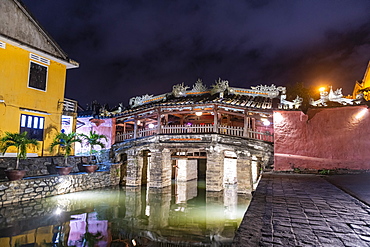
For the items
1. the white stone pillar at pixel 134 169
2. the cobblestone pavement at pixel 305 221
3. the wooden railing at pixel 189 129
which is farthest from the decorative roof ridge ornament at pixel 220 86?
the cobblestone pavement at pixel 305 221

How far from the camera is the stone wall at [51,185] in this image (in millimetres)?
10844

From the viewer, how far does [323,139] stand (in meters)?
12.6

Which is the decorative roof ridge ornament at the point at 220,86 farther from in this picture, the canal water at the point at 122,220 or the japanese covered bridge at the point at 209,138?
the canal water at the point at 122,220

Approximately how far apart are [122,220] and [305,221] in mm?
7748

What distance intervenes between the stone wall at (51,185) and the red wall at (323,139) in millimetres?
12264

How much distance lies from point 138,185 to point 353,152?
14.3 meters

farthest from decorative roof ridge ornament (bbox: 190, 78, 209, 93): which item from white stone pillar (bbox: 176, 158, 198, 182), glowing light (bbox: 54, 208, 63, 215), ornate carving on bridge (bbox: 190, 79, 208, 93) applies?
glowing light (bbox: 54, 208, 63, 215)

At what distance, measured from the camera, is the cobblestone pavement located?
3.41 m

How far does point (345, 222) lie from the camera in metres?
4.17

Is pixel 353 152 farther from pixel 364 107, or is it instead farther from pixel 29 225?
pixel 29 225

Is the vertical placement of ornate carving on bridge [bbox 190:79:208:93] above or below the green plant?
above

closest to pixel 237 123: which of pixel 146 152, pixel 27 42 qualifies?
pixel 146 152

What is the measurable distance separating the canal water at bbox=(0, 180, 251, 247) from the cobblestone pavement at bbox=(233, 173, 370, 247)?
122 inches

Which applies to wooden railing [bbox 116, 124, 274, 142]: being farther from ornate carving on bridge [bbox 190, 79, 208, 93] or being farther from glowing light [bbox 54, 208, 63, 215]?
glowing light [bbox 54, 208, 63, 215]
